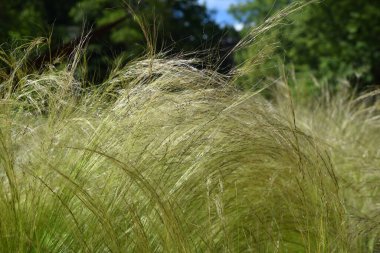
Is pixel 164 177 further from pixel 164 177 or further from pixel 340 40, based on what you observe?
pixel 340 40

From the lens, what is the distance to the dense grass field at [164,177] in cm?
197

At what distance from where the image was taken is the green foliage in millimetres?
9008

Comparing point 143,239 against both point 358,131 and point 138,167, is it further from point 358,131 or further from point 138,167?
point 358,131

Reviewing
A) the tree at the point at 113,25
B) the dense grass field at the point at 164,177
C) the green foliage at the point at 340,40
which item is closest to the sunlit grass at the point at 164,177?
the dense grass field at the point at 164,177

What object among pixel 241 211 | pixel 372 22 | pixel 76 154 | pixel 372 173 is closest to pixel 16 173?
pixel 76 154

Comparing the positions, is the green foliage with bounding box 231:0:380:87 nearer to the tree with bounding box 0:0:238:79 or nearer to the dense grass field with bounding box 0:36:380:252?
the tree with bounding box 0:0:238:79

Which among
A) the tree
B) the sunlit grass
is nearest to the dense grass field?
the sunlit grass

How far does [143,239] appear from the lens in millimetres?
1922

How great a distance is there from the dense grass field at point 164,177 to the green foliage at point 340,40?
665cm

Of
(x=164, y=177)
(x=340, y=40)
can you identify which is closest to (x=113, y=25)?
(x=164, y=177)

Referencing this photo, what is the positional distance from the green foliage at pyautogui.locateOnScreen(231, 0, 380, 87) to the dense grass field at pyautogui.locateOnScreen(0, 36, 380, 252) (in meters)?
6.65

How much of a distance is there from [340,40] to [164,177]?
7834 mm

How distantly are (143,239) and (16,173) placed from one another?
516 mm

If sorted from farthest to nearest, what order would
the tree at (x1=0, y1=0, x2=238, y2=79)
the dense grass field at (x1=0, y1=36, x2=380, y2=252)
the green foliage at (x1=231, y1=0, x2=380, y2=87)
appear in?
the green foliage at (x1=231, y1=0, x2=380, y2=87) < the tree at (x1=0, y1=0, x2=238, y2=79) < the dense grass field at (x1=0, y1=36, x2=380, y2=252)
